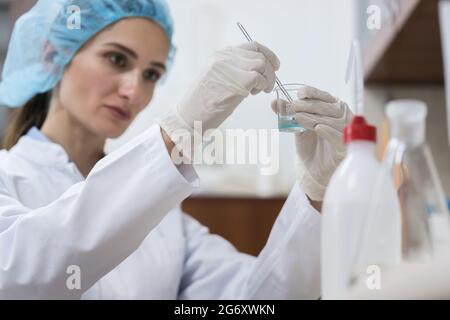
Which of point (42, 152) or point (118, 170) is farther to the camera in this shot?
point (42, 152)

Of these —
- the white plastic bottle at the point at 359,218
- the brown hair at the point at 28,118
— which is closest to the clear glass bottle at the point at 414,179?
the white plastic bottle at the point at 359,218

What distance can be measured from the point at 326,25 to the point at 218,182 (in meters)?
1.62

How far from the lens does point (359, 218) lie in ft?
2.33

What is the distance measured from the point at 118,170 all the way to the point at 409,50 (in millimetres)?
1163

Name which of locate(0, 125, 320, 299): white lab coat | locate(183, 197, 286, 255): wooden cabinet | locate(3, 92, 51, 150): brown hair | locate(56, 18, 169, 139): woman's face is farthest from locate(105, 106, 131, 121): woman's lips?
locate(183, 197, 286, 255): wooden cabinet

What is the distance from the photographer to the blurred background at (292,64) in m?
1.01

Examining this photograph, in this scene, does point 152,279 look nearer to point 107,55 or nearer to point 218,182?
point 107,55

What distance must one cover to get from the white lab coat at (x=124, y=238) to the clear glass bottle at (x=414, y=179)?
22 centimetres

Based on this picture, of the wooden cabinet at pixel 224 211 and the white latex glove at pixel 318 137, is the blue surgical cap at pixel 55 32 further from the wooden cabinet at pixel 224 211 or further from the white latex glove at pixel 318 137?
the wooden cabinet at pixel 224 211

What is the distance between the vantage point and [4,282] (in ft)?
3.05

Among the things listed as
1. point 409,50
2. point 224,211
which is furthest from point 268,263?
point 224,211

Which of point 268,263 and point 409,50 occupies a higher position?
point 409,50

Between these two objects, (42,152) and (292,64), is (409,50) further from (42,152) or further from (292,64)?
(42,152)

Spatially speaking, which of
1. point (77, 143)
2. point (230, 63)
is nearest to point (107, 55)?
point (77, 143)
